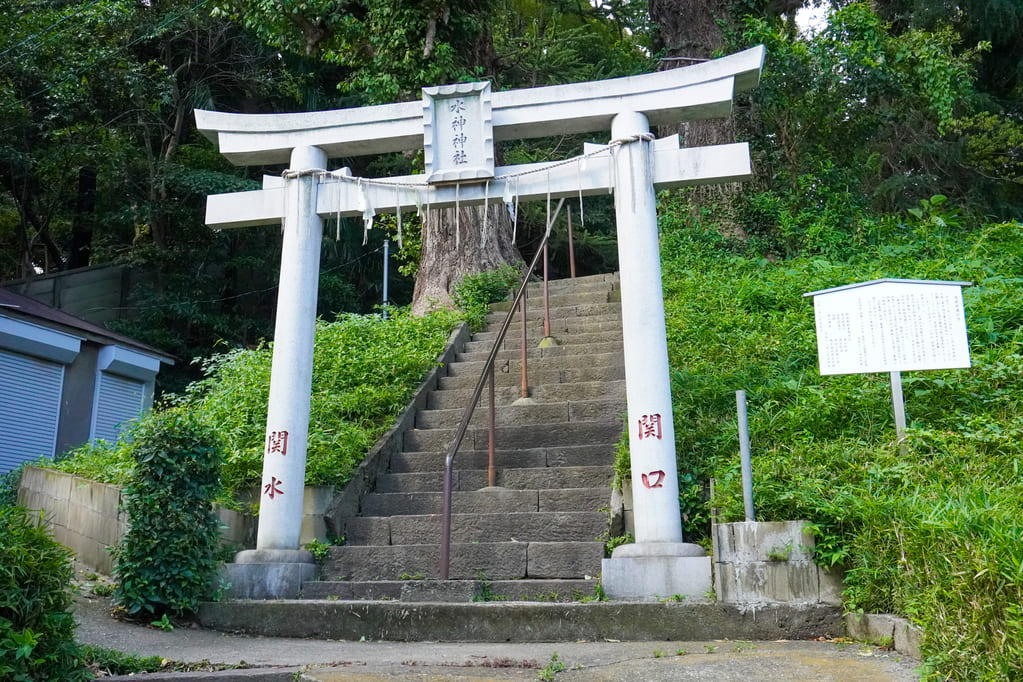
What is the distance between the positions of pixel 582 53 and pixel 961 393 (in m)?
13.5

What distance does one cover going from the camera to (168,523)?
5.85 metres

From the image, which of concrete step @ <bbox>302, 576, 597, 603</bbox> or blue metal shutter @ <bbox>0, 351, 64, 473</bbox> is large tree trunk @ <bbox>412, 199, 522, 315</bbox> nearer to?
blue metal shutter @ <bbox>0, 351, 64, 473</bbox>

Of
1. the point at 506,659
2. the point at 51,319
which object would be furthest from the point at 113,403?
the point at 506,659

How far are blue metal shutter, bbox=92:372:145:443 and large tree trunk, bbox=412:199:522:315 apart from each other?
4808 millimetres

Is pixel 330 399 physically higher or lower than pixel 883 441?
higher

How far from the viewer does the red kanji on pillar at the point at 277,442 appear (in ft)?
21.5

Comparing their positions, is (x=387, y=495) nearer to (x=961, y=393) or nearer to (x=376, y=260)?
(x=961, y=393)

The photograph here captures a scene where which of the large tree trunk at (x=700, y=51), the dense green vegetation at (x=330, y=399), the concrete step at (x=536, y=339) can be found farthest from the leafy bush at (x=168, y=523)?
the large tree trunk at (x=700, y=51)

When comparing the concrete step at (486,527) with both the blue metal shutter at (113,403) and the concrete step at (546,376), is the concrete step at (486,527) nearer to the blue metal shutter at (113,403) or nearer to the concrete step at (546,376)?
the concrete step at (546,376)

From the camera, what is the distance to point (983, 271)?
362 inches

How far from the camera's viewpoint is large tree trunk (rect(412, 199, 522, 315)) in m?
12.2

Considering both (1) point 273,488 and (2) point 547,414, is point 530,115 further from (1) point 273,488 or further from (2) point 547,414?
(1) point 273,488

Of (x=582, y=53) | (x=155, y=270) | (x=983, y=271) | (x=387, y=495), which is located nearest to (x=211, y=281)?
(x=155, y=270)

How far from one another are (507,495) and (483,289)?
510cm
